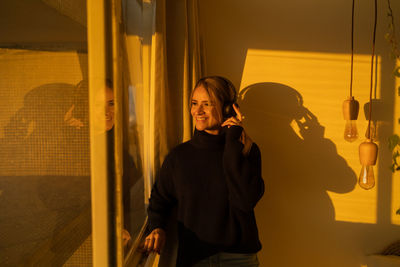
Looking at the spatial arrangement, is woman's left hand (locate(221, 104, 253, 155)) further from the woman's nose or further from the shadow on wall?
the shadow on wall

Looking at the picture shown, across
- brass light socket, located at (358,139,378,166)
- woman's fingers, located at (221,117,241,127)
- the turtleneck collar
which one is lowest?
brass light socket, located at (358,139,378,166)

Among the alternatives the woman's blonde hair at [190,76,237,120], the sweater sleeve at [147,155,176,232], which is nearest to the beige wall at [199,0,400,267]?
the woman's blonde hair at [190,76,237,120]

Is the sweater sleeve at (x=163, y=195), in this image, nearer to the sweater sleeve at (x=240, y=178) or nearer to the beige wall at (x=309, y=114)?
the sweater sleeve at (x=240, y=178)

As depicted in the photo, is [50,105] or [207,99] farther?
[207,99]

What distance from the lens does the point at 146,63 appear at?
4.48 feet

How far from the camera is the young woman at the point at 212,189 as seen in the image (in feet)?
3.73

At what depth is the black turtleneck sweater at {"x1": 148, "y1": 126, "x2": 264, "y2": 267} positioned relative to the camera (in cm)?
113

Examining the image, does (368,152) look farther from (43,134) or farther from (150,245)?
(43,134)

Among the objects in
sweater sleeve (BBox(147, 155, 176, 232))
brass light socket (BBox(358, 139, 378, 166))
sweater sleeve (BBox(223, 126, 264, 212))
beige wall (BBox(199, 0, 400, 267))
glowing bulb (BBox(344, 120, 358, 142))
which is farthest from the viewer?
beige wall (BBox(199, 0, 400, 267))

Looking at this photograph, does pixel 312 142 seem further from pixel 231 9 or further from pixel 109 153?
pixel 109 153

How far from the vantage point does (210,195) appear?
1.18 meters

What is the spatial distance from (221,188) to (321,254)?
1.10 m

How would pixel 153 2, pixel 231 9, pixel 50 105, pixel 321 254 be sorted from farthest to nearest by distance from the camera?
pixel 321 254 < pixel 231 9 < pixel 153 2 < pixel 50 105

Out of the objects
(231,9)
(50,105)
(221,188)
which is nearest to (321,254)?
(221,188)
